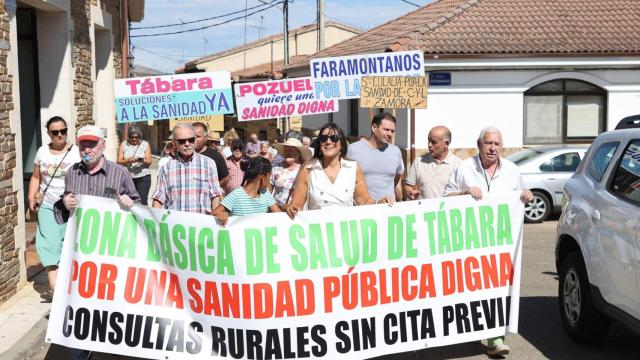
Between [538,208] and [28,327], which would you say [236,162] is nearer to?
[28,327]

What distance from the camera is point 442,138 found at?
22.2 ft

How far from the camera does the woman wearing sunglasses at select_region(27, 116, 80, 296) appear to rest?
7117 mm

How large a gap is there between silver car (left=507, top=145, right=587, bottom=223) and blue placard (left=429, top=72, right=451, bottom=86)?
4.64 metres

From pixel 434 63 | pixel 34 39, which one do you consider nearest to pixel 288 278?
pixel 34 39

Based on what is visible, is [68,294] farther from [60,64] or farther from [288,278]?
[60,64]

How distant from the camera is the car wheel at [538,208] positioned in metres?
14.8

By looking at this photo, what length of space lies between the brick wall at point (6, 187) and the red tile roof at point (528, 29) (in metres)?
12.4

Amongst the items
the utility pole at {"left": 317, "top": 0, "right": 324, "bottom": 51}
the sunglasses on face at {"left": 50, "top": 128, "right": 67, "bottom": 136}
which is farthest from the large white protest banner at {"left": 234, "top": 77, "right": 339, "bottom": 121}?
the utility pole at {"left": 317, "top": 0, "right": 324, "bottom": 51}

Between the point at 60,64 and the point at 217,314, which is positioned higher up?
the point at 60,64

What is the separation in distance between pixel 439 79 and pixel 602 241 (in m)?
13.6

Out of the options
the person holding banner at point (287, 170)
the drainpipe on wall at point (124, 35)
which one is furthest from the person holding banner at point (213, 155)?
the drainpipe on wall at point (124, 35)

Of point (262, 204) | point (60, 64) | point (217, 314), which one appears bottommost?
point (217, 314)

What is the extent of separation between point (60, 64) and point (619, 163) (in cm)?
870

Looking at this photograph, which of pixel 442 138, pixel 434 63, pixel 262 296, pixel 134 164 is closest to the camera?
pixel 262 296
